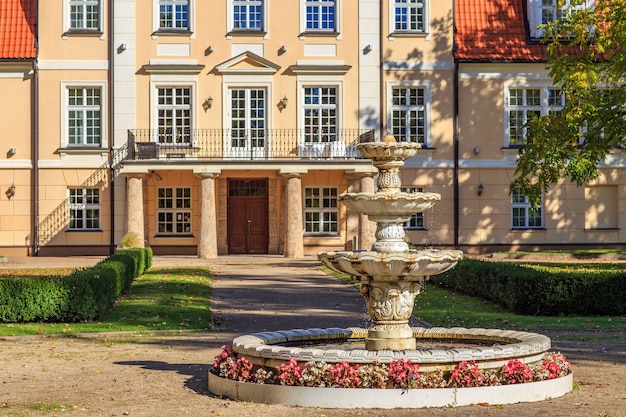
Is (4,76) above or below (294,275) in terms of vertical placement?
above

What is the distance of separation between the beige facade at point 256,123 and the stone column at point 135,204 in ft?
4.56

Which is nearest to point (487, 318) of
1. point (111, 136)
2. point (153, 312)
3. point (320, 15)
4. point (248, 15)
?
point (153, 312)

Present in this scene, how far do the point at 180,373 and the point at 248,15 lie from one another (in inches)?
976

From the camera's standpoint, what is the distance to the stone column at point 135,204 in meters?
33.6

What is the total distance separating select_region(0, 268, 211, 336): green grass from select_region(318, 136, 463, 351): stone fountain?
5.74 m

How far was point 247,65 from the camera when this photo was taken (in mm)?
35906

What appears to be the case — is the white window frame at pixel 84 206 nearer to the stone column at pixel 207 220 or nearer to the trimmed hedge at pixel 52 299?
the stone column at pixel 207 220

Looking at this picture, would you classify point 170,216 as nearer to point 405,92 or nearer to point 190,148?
point 190,148

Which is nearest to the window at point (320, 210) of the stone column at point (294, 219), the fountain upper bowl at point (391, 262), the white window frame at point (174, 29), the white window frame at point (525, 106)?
the stone column at point (294, 219)

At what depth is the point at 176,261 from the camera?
107 feet

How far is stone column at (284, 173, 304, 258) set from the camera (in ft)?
111

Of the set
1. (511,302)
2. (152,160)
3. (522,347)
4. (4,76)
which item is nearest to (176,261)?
(152,160)

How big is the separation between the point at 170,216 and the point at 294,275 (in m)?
9.44

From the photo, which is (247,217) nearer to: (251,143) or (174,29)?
(251,143)
